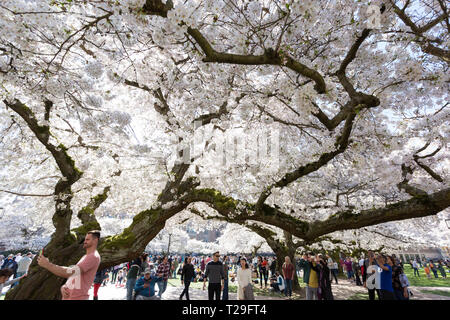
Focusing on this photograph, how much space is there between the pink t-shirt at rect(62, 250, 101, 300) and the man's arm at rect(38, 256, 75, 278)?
13 centimetres

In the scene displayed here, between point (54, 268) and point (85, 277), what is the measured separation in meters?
0.42

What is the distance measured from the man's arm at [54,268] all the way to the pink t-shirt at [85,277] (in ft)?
0.42

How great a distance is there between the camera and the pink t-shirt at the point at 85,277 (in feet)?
9.29

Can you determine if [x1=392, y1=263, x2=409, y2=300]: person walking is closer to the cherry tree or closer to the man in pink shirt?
the cherry tree

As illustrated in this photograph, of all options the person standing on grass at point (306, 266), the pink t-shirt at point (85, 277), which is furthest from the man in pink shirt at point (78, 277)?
the person standing on grass at point (306, 266)

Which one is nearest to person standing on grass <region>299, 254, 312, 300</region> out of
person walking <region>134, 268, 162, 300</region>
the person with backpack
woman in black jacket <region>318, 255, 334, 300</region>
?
woman in black jacket <region>318, 255, 334, 300</region>

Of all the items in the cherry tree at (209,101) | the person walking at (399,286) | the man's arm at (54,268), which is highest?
the cherry tree at (209,101)

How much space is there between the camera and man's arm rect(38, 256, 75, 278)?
254cm

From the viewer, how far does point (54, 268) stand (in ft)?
8.71

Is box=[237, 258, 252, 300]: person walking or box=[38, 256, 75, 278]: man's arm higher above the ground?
box=[38, 256, 75, 278]: man's arm

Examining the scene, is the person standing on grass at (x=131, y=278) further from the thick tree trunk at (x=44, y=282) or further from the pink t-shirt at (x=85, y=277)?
the pink t-shirt at (x=85, y=277)

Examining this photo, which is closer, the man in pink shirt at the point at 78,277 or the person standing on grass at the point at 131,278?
the man in pink shirt at the point at 78,277

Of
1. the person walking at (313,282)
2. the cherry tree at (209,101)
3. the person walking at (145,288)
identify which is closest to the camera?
the cherry tree at (209,101)
